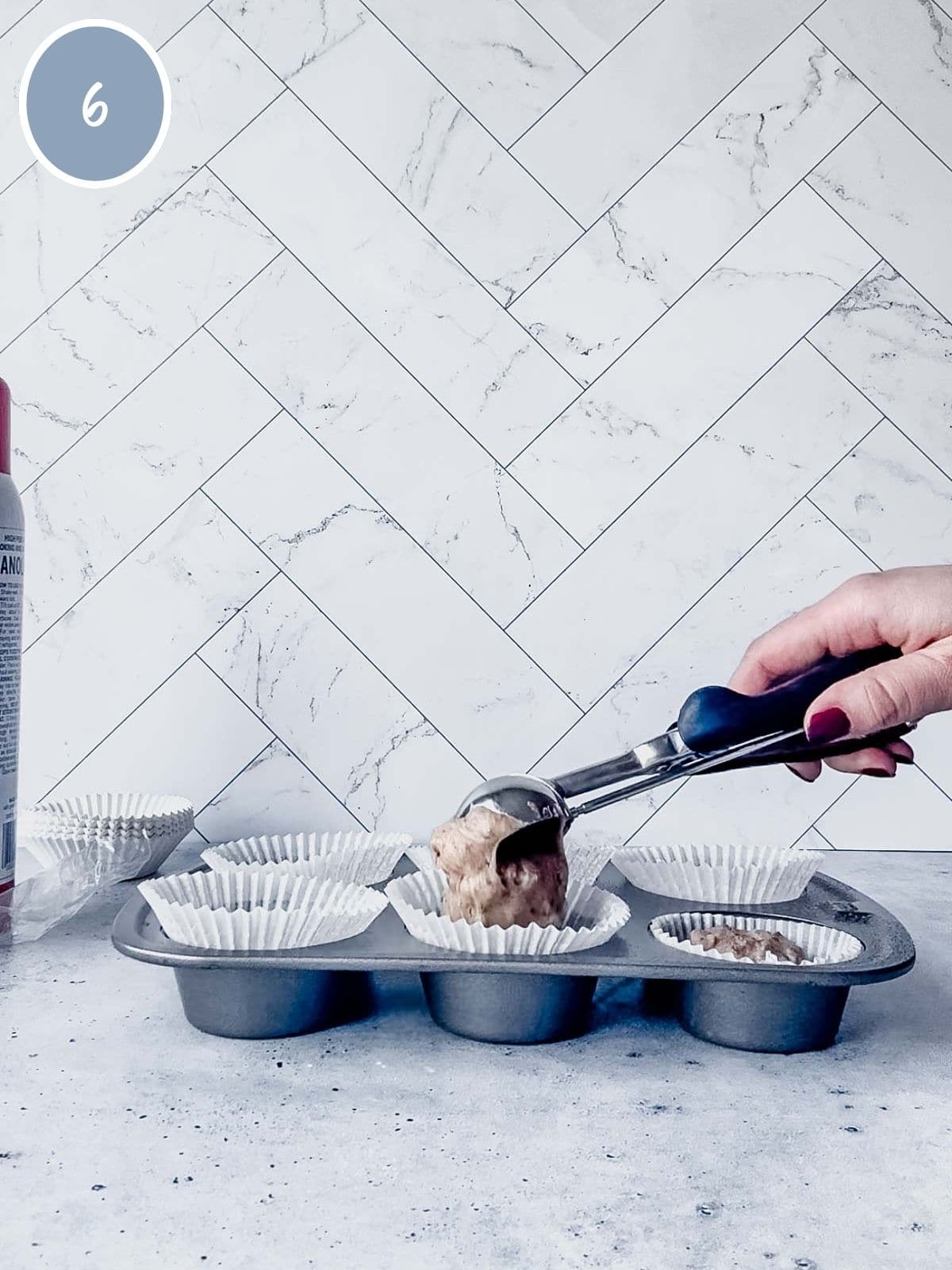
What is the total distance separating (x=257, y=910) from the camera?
2.23 ft

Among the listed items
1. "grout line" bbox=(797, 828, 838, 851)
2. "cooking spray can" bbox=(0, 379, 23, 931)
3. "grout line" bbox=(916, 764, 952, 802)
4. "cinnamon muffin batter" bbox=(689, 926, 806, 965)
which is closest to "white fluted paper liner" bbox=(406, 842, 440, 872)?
"cinnamon muffin batter" bbox=(689, 926, 806, 965)

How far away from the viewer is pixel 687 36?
1.25 m

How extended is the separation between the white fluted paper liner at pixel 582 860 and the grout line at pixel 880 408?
2.07 feet

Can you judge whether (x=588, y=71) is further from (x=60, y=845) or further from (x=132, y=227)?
(x=60, y=845)

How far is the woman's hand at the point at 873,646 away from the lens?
2.45ft

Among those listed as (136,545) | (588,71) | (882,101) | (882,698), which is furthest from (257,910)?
(882,101)

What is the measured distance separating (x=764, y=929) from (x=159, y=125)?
1.04 m

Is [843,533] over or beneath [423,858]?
over

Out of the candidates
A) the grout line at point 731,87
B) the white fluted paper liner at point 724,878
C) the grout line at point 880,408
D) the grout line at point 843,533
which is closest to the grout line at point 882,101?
the grout line at point 731,87

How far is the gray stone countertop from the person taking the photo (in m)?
0.47

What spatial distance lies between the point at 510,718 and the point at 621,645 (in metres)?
0.15

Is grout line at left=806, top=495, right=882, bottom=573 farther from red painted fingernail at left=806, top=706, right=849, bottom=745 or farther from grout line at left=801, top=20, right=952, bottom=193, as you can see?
red painted fingernail at left=806, top=706, right=849, bottom=745

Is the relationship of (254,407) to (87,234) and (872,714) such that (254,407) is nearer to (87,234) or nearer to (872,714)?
(87,234)

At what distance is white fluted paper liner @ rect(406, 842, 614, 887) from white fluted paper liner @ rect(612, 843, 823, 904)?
0.05ft
